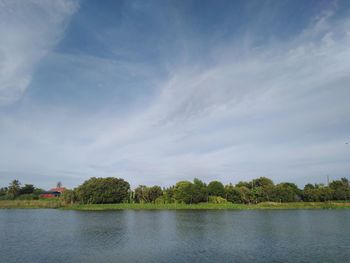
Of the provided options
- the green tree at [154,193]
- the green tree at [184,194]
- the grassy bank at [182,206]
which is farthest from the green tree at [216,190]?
the green tree at [154,193]

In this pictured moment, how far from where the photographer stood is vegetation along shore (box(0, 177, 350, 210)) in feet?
374

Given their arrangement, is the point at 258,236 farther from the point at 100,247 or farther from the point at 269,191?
the point at 269,191

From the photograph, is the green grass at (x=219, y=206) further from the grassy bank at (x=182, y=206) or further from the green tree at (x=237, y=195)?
the green tree at (x=237, y=195)

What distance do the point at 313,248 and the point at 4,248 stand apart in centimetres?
3482

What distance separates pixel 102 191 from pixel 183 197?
34.3 metres

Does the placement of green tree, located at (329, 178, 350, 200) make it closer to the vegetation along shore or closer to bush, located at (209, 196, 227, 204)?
the vegetation along shore

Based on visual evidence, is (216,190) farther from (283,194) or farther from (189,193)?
(283,194)

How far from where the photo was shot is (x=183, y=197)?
400 feet

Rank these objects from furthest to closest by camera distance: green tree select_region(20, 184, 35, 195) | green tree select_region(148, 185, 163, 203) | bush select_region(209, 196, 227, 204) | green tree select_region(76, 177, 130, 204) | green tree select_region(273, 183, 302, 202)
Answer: green tree select_region(20, 184, 35, 195), green tree select_region(148, 185, 163, 203), bush select_region(209, 196, 227, 204), green tree select_region(273, 183, 302, 202), green tree select_region(76, 177, 130, 204)

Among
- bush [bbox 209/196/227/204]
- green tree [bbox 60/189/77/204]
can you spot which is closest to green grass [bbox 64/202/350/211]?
bush [bbox 209/196/227/204]

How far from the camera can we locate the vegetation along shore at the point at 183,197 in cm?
11406

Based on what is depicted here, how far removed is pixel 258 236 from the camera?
1590 inches

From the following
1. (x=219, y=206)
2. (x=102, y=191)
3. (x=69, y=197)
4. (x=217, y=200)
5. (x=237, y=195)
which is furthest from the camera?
(x=237, y=195)

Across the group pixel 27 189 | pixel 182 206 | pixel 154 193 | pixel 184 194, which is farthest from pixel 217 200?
pixel 27 189
